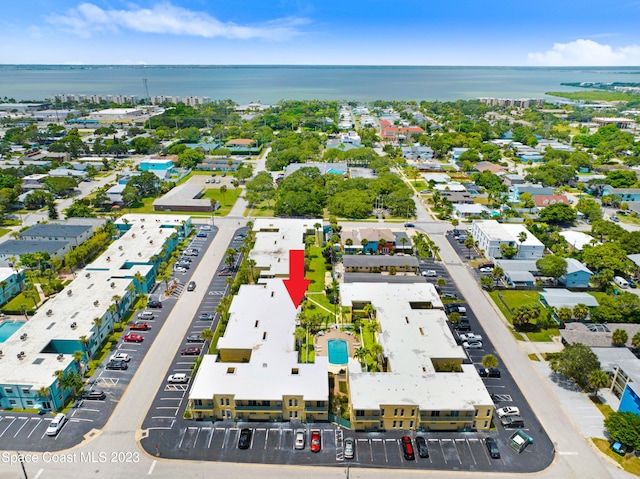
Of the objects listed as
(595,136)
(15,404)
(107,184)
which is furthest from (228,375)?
(595,136)

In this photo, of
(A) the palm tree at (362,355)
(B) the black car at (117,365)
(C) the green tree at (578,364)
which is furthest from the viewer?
(A) the palm tree at (362,355)

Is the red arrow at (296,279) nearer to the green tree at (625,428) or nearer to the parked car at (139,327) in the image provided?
the parked car at (139,327)

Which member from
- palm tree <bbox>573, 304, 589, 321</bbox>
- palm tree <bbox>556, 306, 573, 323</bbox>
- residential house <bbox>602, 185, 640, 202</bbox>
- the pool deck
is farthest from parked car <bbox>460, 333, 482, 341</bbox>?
residential house <bbox>602, 185, 640, 202</bbox>

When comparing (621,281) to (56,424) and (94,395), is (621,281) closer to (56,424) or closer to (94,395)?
(94,395)

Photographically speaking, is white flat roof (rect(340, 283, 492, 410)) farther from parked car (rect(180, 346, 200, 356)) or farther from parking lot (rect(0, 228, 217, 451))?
parking lot (rect(0, 228, 217, 451))

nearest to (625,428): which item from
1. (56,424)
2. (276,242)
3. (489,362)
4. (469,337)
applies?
(489,362)

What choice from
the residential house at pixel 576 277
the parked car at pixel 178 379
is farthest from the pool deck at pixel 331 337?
the residential house at pixel 576 277

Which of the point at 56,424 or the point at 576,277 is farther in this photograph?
the point at 576,277
